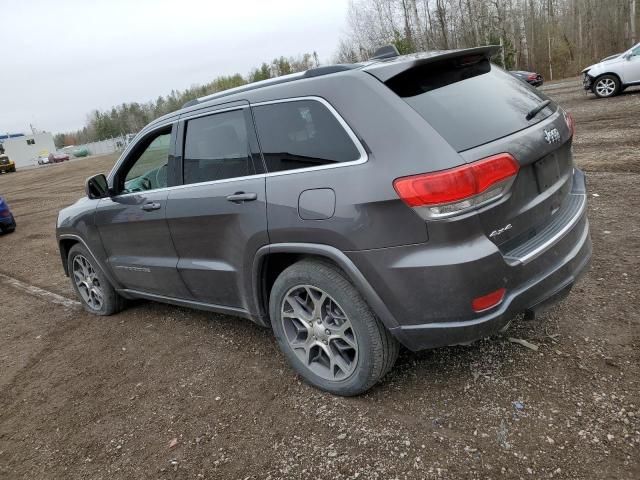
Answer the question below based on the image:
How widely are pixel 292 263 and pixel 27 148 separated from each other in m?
96.0

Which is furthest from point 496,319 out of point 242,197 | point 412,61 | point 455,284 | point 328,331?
point 242,197

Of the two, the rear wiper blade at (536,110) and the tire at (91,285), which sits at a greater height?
the rear wiper blade at (536,110)

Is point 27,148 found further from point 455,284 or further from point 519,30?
point 455,284

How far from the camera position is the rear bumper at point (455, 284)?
237 cm

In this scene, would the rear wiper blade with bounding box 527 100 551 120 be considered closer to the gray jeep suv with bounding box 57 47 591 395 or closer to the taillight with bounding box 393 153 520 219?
the gray jeep suv with bounding box 57 47 591 395

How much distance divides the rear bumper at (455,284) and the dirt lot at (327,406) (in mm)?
494

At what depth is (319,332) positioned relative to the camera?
2.97 metres

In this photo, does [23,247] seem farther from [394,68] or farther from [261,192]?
[394,68]

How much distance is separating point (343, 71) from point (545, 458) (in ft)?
7.24

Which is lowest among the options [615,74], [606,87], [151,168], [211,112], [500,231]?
[606,87]

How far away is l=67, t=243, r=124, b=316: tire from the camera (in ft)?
15.8

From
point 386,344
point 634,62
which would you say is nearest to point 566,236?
point 386,344

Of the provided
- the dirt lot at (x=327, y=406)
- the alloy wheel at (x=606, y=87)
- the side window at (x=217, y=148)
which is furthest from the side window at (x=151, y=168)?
the alloy wheel at (x=606, y=87)

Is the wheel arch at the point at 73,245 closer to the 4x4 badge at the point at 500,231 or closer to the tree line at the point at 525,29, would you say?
the 4x4 badge at the point at 500,231
